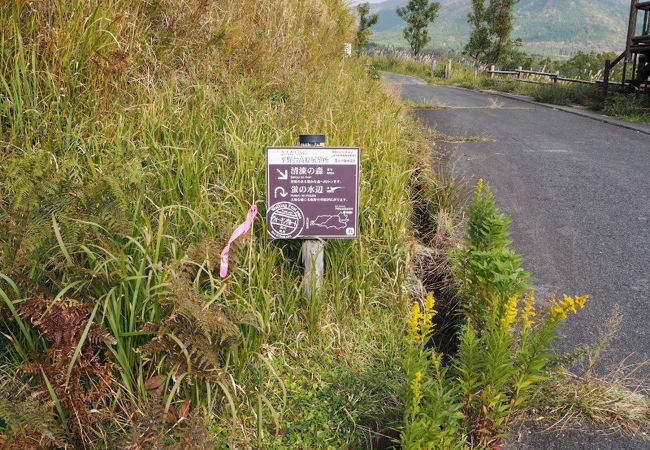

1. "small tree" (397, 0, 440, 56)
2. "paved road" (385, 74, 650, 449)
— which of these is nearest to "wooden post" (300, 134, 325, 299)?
"paved road" (385, 74, 650, 449)

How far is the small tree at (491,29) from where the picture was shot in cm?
2825

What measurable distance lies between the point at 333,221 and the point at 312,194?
177 millimetres

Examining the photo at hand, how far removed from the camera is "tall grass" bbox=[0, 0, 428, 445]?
2.10 metres

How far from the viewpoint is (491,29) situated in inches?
1153

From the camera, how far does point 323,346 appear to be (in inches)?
106

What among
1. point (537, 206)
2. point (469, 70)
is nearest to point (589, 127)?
point (537, 206)

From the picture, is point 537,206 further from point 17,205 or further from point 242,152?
point 17,205

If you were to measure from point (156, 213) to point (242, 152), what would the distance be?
71 centimetres

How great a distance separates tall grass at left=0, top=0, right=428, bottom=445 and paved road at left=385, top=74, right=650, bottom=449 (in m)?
1.03

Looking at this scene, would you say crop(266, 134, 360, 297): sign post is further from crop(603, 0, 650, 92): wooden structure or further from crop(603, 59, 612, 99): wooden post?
crop(603, 59, 612, 99): wooden post

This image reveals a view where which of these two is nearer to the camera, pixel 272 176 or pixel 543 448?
pixel 543 448

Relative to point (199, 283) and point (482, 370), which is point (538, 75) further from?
point (199, 283)

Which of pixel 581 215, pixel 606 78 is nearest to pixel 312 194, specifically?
pixel 581 215

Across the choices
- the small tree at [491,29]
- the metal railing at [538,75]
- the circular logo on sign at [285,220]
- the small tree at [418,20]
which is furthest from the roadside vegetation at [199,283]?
the small tree at [418,20]
